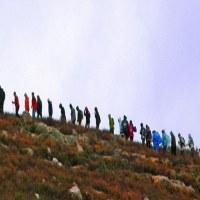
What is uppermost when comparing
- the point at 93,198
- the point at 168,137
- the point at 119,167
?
the point at 168,137

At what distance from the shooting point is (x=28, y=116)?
29.7m

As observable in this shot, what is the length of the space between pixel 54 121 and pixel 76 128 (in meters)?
1.92

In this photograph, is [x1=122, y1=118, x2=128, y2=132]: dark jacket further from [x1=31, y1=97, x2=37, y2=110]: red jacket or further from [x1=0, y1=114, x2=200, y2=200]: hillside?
[x1=31, y1=97, x2=37, y2=110]: red jacket

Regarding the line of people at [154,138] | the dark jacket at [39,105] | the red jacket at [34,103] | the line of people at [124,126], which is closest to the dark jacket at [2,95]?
the line of people at [124,126]

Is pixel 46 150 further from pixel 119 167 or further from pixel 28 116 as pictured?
pixel 28 116

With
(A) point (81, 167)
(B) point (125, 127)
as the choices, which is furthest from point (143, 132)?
(A) point (81, 167)

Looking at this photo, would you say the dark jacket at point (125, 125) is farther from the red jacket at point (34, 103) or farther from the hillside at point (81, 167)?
the red jacket at point (34, 103)

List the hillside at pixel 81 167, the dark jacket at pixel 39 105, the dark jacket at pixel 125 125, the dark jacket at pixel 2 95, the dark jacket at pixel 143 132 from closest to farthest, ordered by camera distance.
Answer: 1. the hillside at pixel 81 167
2. the dark jacket at pixel 2 95
3. the dark jacket at pixel 39 105
4. the dark jacket at pixel 143 132
5. the dark jacket at pixel 125 125

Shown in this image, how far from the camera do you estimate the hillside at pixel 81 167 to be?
17172 millimetres

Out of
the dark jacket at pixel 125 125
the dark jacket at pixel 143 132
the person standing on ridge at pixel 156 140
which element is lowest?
the person standing on ridge at pixel 156 140

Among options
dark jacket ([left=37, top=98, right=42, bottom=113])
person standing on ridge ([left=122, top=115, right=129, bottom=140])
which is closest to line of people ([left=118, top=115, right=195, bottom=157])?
person standing on ridge ([left=122, top=115, right=129, bottom=140])

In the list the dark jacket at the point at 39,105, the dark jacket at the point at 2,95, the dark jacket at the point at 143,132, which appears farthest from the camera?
the dark jacket at the point at 143,132

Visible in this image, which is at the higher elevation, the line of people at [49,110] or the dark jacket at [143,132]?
the line of people at [49,110]

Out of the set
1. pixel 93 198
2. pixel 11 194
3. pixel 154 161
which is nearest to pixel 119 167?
pixel 154 161
